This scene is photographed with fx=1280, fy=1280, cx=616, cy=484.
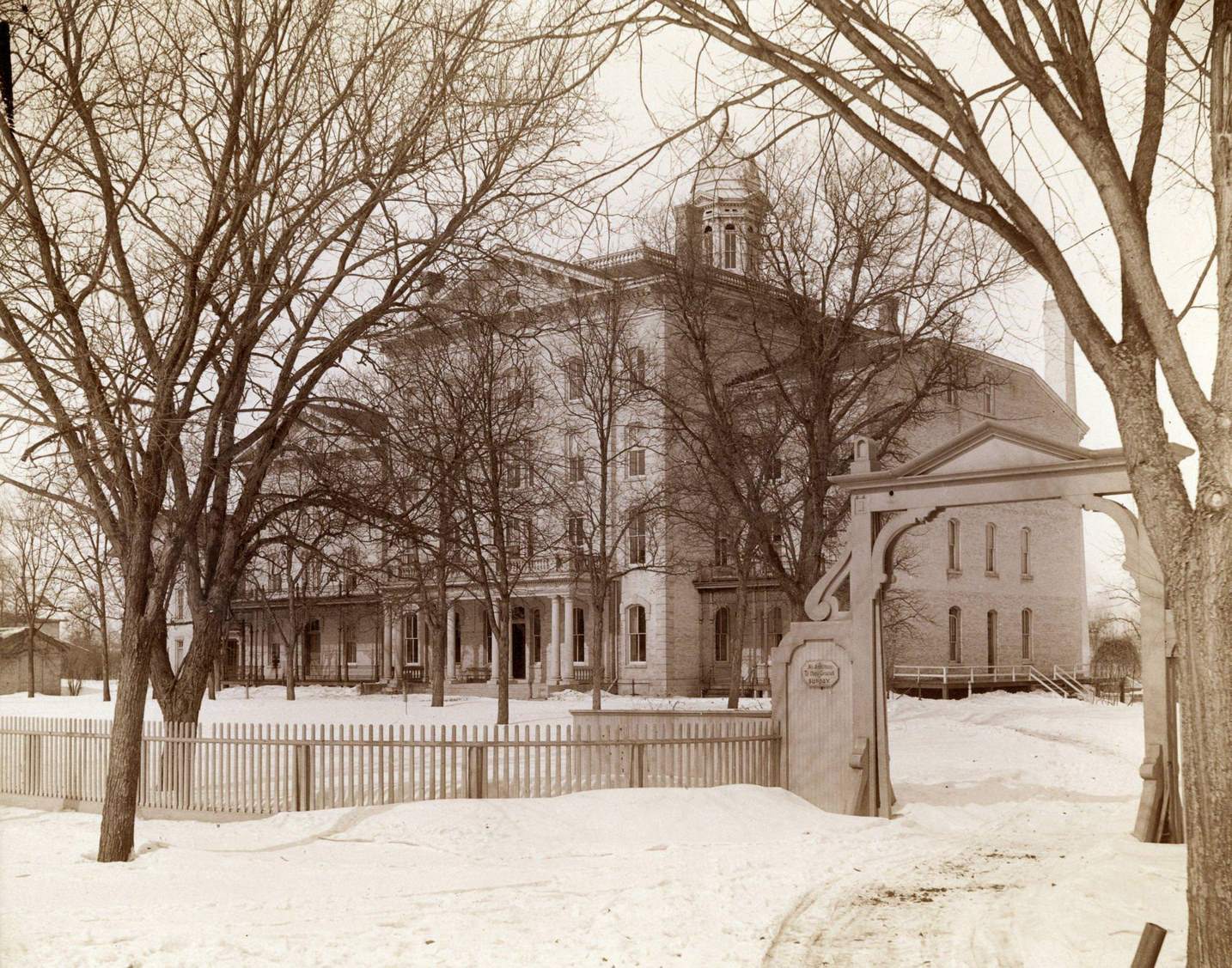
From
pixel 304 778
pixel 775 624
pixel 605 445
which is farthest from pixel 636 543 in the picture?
pixel 304 778

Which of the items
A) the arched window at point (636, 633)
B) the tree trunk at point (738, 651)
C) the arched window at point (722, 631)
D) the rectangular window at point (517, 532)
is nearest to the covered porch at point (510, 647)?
the arched window at point (636, 633)

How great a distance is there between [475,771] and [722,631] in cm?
3152

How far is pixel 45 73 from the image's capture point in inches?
468

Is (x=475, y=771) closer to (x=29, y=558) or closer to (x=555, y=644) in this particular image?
(x=555, y=644)

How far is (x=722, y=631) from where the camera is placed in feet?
149

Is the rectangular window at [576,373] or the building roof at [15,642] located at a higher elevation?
the rectangular window at [576,373]

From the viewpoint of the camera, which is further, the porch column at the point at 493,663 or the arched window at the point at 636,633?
the porch column at the point at 493,663

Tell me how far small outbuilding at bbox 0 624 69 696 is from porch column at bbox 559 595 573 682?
2359 cm

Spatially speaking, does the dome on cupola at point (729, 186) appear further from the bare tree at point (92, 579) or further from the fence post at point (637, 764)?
the bare tree at point (92, 579)

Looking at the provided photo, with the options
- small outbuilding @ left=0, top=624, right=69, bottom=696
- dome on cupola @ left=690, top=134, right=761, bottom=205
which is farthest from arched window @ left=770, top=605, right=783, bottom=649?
small outbuilding @ left=0, top=624, right=69, bottom=696

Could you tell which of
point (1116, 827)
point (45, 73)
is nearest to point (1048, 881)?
point (1116, 827)

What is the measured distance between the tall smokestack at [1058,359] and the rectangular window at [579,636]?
1969cm

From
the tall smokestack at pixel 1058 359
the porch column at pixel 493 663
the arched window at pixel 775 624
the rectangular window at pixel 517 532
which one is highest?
the tall smokestack at pixel 1058 359

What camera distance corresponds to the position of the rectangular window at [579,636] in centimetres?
4728
